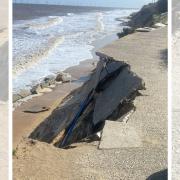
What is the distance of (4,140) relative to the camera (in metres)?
5.72

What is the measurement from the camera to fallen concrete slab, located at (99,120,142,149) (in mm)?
6496

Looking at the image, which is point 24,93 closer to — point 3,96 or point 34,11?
point 3,96

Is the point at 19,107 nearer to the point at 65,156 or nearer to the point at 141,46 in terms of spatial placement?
the point at 141,46

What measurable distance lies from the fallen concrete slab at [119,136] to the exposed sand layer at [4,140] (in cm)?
133

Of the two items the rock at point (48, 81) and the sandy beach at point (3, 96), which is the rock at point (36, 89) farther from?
the sandy beach at point (3, 96)

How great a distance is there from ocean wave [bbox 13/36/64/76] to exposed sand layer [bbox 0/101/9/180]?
35.3 ft

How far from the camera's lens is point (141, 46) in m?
12.6

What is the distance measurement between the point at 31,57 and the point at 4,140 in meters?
14.4

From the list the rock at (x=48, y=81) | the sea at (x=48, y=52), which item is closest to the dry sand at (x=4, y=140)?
the sea at (x=48, y=52)

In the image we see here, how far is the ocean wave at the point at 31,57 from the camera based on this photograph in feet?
57.6

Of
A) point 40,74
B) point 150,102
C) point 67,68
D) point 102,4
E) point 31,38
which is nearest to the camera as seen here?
point 150,102

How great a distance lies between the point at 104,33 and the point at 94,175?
25790 mm

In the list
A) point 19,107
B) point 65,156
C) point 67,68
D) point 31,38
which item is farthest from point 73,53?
point 65,156

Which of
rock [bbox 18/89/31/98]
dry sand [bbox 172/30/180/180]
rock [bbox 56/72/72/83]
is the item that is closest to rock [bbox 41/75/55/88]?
rock [bbox 56/72/72/83]
